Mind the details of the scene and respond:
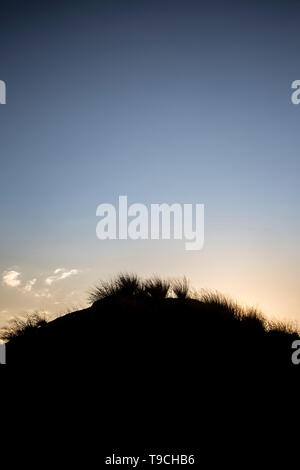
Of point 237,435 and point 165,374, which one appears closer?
point 237,435

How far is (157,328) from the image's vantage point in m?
6.44

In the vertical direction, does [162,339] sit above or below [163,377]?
above

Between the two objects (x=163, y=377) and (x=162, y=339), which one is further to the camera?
(x=162, y=339)

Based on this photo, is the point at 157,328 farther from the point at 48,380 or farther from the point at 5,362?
the point at 5,362

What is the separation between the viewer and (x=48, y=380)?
5387mm

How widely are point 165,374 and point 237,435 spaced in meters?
1.42

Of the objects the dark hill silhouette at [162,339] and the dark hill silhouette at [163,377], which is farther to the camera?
the dark hill silhouette at [162,339]

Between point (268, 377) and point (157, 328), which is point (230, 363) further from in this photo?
point (157, 328)

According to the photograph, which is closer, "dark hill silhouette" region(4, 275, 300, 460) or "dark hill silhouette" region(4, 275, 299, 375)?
"dark hill silhouette" region(4, 275, 300, 460)

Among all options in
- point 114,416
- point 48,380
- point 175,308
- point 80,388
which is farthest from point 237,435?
point 175,308
